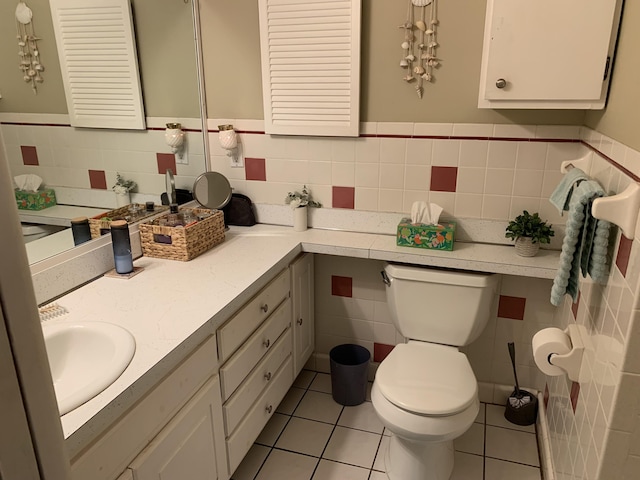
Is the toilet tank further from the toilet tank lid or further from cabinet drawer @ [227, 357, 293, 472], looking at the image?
cabinet drawer @ [227, 357, 293, 472]

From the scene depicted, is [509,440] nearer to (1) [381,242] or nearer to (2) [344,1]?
(1) [381,242]

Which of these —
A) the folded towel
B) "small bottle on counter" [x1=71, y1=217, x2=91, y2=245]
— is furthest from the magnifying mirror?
the folded towel

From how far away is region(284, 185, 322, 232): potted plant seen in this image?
7.37 feet

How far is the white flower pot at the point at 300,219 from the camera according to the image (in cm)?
224

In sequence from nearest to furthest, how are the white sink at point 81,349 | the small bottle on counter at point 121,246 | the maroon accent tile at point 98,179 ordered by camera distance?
the white sink at point 81,349
the small bottle on counter at point 121,246
the maroon accent tile at point 98,179

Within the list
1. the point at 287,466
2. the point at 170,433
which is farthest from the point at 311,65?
the point at 287,466

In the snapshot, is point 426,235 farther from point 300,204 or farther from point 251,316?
point 251,316

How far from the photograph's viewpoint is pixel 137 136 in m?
2.05

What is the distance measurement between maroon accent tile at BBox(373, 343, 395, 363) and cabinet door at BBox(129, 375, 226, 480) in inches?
39.9

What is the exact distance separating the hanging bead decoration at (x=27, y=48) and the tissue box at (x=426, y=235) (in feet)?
4.58

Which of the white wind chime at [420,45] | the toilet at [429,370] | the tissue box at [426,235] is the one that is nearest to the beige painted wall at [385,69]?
the white wind chime at [420,45]

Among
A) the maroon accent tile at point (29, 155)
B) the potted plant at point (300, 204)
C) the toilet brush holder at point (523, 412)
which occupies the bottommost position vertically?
the toilet brush holder at point (523, 412)

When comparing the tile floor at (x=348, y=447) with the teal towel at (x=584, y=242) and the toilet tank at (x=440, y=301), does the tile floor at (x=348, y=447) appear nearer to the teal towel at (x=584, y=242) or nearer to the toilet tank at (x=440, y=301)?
the toilet tank at (x=440, y=301)

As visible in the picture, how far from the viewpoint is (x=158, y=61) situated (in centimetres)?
213
